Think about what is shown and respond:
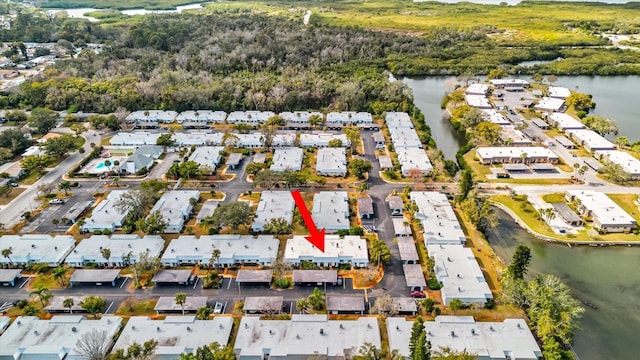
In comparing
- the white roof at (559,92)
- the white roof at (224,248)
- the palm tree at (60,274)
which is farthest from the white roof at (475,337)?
the white roof at (559,92)

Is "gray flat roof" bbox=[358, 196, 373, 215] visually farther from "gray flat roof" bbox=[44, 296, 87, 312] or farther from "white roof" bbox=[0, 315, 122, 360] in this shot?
"gray flat roof" bbox=[44, 296, 87, 312]

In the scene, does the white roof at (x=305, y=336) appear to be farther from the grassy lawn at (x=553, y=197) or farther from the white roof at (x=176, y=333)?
the grassy lawn at (x=553, y=197)

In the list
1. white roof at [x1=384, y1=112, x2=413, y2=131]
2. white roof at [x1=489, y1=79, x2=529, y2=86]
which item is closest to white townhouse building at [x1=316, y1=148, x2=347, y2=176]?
white roof at [x1=384, y1=112, x2=413, y2=131]

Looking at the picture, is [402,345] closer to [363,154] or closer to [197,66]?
[363,154]

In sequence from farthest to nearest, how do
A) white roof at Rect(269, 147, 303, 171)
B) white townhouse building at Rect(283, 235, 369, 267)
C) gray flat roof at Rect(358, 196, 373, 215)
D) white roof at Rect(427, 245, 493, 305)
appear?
1. white roof at Rect(269, 147, 303, 171)
2. gray flat roof at Rect(358, 196, 373, 215)
3. white townhouse building at Rect(283, 235, 369, 267)
4. white roof at Rect(427, 245, 493, 305)

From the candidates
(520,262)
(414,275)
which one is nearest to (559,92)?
(520,262)
